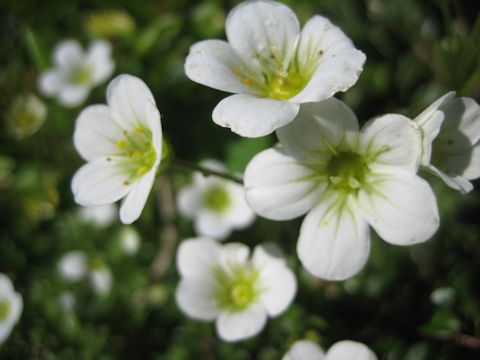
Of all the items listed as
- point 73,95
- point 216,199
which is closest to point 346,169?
point 216,199

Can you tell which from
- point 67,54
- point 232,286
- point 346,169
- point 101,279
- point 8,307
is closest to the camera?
point 346,169

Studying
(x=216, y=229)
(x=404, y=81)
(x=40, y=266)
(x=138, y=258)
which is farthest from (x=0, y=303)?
(x=404, y=81)

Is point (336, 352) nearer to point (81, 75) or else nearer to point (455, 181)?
point (455, 181)

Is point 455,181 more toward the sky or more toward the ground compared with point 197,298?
more toward the sky

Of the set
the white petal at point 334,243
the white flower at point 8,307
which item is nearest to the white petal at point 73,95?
the white flower at point 8,307

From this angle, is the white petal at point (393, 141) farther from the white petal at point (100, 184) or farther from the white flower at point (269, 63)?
the white petal at point (100, 184)

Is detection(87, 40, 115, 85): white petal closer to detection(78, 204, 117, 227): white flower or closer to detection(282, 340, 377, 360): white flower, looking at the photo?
detection(78, 204, 117, 227): white flower

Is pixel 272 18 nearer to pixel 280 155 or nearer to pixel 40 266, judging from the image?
pixel 280 155
